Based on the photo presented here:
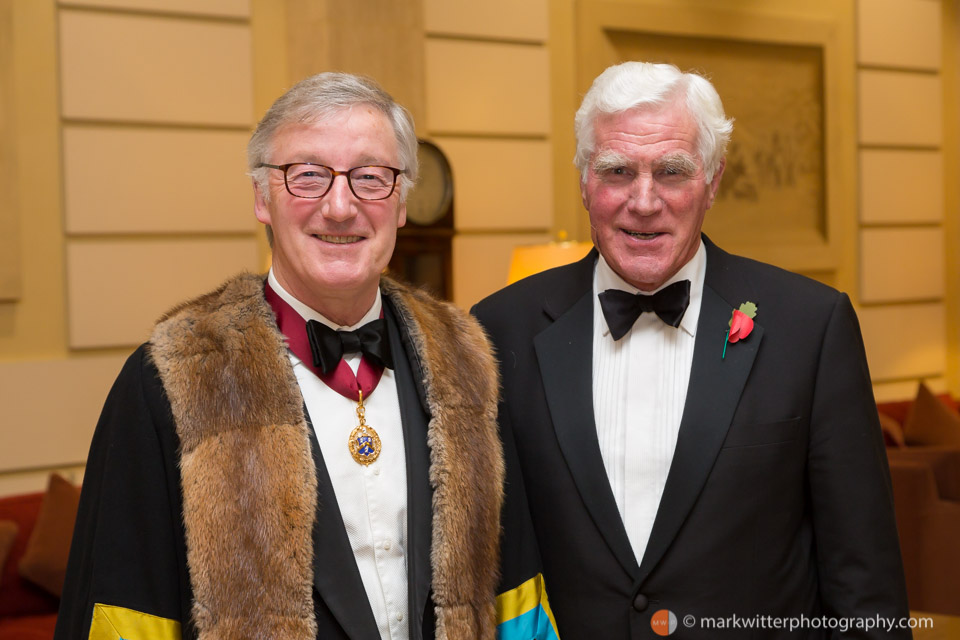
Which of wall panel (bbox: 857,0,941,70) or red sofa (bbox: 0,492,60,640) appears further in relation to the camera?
wall panel (bbox: 857,0,941,70)

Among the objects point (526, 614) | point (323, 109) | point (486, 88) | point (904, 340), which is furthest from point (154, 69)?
point (904, 340)

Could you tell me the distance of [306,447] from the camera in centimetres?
150

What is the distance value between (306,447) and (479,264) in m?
3.53

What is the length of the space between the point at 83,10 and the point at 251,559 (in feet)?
10.8

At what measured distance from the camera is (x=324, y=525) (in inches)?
58.7

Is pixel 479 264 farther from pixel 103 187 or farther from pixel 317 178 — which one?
pixel 317 178

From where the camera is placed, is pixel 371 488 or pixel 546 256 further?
pixel 546 256

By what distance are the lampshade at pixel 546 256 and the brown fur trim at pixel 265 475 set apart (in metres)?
2.32

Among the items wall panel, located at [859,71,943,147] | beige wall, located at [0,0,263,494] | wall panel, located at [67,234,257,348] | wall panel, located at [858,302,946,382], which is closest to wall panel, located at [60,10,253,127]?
beige wall, located at [0,0,263,494]

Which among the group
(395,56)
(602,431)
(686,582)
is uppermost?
(395,56)

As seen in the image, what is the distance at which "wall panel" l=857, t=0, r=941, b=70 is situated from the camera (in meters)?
6.30

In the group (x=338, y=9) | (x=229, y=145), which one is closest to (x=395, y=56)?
(x=338, y=9)

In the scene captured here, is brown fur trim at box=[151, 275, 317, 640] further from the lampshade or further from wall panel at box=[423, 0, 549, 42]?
wall panel at box=[423, 0, 549, 42]

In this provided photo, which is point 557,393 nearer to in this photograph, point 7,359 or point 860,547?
point 860,547
